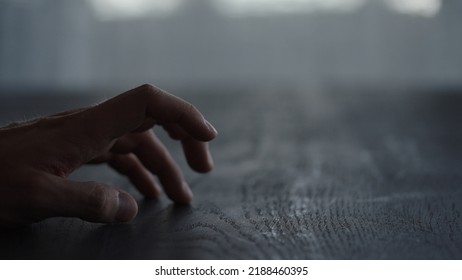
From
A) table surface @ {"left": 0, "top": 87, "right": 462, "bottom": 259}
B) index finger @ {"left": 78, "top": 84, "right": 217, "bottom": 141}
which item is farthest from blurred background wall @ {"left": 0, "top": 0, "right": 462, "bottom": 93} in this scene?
index finger @ {"left": 78, "top": 84, "right": 217, "bottom": 141}

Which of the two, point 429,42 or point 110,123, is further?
point 429,42

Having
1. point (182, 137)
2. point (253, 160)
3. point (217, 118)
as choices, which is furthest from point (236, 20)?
point (182, 137)

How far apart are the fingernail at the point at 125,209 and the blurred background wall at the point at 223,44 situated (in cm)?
487

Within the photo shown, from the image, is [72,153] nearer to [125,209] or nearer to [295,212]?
[125,209]

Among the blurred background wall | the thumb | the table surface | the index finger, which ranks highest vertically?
the index finger

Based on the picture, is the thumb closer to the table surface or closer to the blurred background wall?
the table surface

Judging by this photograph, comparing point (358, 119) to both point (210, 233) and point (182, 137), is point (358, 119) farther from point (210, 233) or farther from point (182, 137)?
point (210, 233)

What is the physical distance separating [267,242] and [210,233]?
6 centimetres

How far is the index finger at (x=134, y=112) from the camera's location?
57cm

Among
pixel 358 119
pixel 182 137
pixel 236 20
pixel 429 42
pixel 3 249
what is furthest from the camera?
pixel 236 20

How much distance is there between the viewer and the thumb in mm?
541

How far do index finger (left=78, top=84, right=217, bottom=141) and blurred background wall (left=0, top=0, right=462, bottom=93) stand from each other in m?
4.86

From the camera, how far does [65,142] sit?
0.57m

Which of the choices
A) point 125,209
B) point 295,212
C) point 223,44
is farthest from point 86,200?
point 223,44
